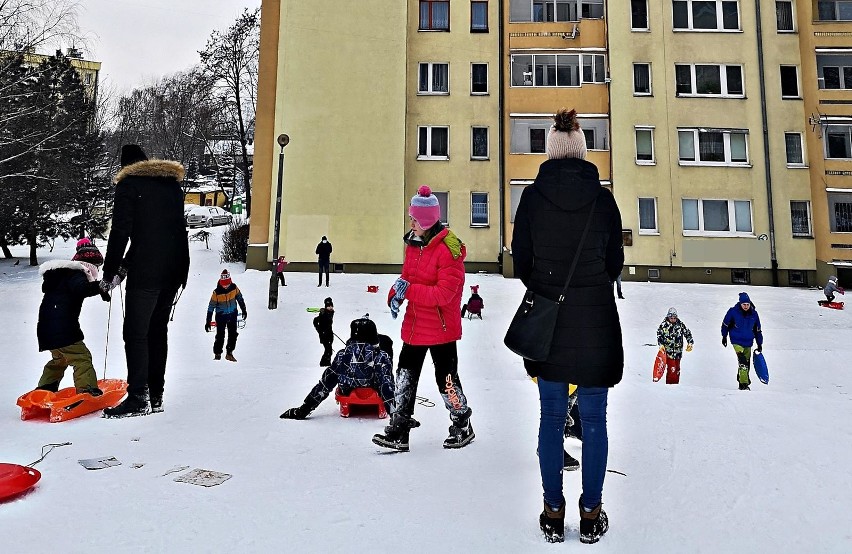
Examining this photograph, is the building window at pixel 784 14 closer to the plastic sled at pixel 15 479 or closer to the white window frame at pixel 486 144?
the white window frame at pixel 486 144

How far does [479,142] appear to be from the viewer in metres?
26.6

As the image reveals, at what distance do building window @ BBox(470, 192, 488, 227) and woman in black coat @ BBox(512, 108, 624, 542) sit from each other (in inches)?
922

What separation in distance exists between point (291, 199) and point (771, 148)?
21.8 metres

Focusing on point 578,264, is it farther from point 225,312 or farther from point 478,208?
point 478,208

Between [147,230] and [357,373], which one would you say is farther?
[357,373]

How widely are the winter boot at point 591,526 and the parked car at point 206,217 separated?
157ft

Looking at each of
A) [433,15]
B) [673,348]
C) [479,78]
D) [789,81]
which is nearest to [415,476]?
[673,348]

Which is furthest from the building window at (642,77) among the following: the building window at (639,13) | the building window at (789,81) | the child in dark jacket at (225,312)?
the child in dark jacket at (225,312)

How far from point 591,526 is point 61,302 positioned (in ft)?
16.7

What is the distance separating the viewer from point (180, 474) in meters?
3.45

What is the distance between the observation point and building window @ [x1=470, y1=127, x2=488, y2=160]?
2652cm

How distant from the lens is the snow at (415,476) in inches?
108

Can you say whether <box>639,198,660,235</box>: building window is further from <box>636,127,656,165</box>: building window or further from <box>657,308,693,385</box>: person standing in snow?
<box>657,308,693,385</box>: person standing in snow

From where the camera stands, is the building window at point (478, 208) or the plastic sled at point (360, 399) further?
the building window at point (478, 208)
